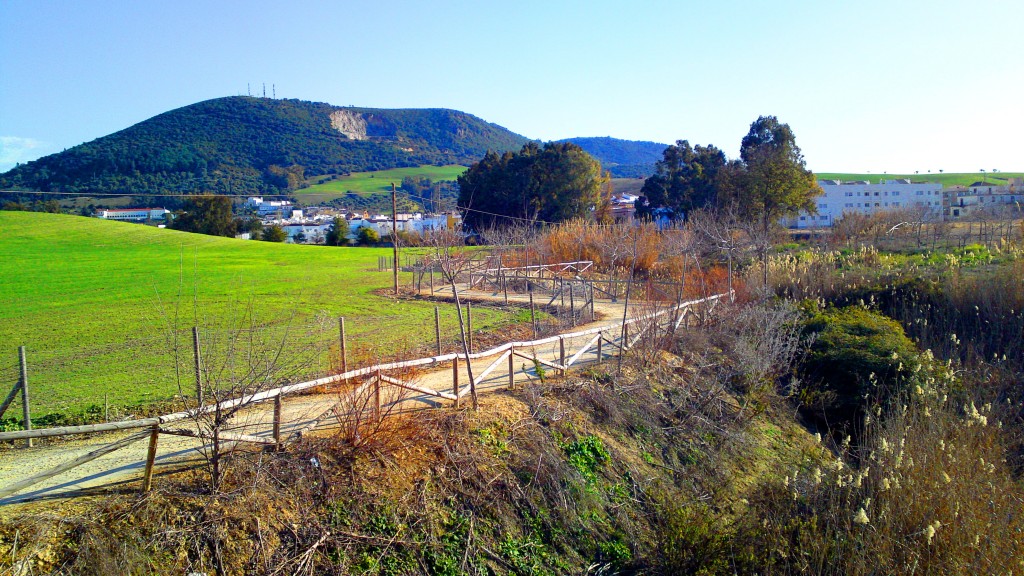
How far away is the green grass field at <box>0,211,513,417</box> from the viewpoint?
12414mm

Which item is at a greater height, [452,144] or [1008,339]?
[452,144]

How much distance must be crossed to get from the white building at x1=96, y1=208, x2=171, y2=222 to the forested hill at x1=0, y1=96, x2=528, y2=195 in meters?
2.41

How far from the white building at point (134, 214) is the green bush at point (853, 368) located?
217 ft

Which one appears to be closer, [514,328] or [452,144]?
[514,328]

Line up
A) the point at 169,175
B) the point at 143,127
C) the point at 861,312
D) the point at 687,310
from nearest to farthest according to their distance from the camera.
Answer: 1. the point at 687,310
2. the point at 861,312
3. the point at 169,175
4. the point at 143,127

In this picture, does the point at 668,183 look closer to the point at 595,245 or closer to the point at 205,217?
the point at 595,245

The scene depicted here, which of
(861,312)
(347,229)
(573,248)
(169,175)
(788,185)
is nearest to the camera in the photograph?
(861,312)

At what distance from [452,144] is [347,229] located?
75767mm

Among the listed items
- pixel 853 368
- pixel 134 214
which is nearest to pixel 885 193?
pixel 853 368

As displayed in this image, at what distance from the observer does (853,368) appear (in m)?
14.6

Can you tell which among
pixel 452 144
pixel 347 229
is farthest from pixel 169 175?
pixel 452 144

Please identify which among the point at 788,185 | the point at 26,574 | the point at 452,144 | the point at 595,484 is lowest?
the point at 595,484

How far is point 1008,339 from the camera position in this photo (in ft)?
57.5

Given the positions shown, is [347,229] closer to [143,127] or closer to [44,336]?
[44,336]
